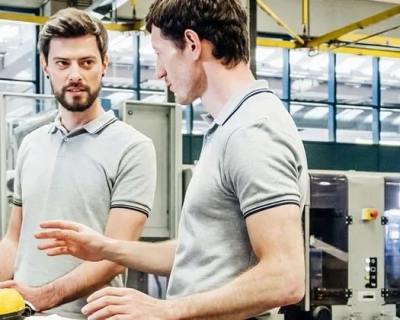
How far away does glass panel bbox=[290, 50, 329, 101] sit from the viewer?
12.1 meters

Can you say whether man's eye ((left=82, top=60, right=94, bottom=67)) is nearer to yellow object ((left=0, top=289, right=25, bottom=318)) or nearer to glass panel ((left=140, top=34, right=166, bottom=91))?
yellow object ((left=0, top=289, right=25, bottom=318))

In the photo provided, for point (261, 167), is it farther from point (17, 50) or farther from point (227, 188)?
point (17, 50)

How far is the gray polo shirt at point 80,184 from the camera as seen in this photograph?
6.40 ft

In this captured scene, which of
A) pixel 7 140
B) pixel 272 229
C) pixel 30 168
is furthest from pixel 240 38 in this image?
pixel 7 140

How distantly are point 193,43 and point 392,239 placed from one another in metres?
4.15

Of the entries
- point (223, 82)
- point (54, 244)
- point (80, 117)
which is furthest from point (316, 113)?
point (223, 82)

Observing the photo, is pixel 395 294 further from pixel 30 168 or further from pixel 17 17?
pixel 17 17

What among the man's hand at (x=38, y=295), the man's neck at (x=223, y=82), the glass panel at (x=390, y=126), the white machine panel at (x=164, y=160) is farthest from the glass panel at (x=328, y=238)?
the glass panel at (x=390, y=126)

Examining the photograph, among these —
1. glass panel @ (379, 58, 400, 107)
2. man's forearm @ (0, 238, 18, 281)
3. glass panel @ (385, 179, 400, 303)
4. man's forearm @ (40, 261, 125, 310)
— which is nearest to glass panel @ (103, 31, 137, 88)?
glass panel @ (379, 58, 400, 107)

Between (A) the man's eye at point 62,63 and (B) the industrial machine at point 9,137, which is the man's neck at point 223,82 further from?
(B) the industrial machine at point 9,137

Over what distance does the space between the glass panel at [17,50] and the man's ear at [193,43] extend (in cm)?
892

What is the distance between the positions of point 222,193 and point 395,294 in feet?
13.5

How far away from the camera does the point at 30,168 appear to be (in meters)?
2.09

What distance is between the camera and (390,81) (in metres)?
12.6
